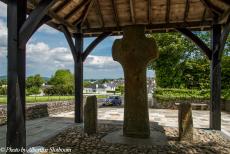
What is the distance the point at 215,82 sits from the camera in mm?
10000

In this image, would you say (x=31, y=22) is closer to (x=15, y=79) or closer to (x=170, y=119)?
(x=15, y=79)

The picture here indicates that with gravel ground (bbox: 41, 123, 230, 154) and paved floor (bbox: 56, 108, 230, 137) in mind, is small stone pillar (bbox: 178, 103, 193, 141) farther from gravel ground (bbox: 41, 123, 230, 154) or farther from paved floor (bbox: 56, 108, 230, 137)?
paved floor (bbox: 56, 108, 230, 137)

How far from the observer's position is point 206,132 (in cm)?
932

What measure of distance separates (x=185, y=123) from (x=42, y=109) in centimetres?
825

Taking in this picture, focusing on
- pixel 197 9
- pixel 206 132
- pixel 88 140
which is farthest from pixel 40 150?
pixel 197 9

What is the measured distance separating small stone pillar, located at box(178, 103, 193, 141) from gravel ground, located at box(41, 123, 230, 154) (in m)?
0.25

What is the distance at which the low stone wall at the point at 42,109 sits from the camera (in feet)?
34.5

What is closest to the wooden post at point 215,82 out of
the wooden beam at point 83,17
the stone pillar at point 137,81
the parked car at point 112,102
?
the stone pillar at point 137,81

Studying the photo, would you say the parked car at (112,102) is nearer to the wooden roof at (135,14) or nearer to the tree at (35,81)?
the wooden roof at (135,14)

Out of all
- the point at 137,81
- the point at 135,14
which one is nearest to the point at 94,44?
the point at 135,14

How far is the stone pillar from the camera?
7.93 meters

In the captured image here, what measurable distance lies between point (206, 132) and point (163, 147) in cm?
323

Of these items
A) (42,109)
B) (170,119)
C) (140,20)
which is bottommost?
(170,119)

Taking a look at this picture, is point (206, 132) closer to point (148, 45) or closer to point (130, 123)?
point (130, 123)
